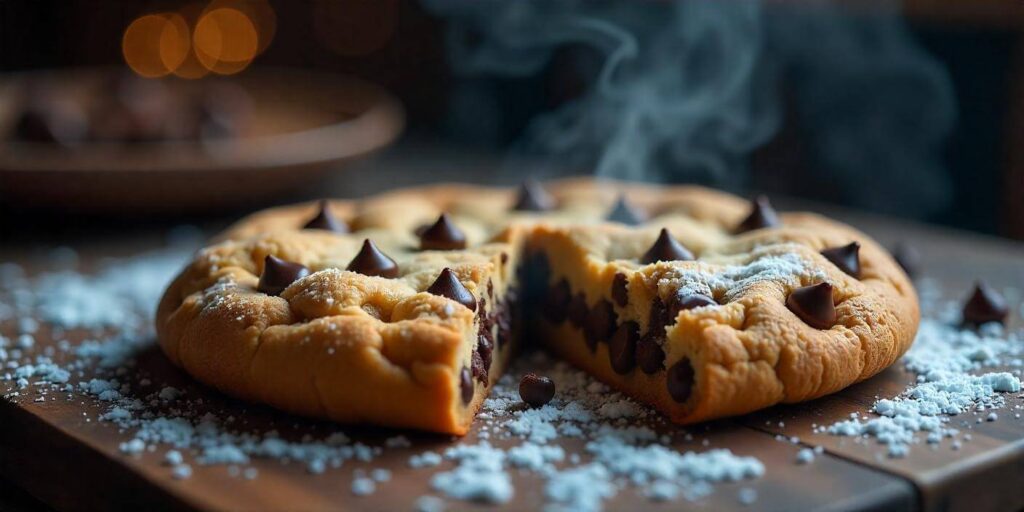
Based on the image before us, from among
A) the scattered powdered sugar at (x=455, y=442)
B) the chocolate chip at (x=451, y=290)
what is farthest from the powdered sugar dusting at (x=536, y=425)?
the chocolate chip at (x=451, y=290)

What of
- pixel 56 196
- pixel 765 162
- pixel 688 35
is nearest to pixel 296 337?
pixel 56 196

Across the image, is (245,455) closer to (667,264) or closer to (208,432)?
(208,432)

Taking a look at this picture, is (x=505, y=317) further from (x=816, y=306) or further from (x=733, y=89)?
(x=733, y=89)

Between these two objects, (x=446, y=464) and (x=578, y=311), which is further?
(x=578, y=311)

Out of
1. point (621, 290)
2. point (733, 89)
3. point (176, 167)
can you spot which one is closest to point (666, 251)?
point (621, 290)

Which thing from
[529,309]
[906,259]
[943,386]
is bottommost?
[529,309]

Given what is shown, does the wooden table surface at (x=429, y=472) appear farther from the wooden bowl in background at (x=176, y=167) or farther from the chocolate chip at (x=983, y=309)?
the wooden bowl in background at (x=176, y=167)
